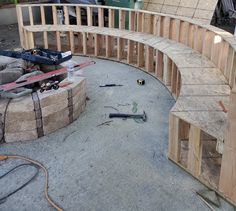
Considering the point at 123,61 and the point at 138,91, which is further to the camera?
the point at 123,61

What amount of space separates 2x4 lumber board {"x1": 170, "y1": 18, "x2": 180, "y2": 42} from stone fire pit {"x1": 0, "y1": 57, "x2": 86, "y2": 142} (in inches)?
107

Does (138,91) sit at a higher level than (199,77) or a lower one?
lower

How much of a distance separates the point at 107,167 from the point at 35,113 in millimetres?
1142

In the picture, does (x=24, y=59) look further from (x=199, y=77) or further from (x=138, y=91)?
(x=199, y=77)

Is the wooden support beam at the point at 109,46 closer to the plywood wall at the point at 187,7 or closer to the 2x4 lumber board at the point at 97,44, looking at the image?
the 2x4 lumber board at the point at 97,44

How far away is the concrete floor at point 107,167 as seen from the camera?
125 inches

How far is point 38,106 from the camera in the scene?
4.11 m

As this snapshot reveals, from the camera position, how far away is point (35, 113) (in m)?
4.11

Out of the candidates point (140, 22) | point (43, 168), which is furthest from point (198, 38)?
point (43, 168)

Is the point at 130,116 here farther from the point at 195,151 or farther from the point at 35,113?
the point at 195,151

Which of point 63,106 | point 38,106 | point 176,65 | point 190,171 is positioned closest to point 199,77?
point 176,65

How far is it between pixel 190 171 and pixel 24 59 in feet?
10.7

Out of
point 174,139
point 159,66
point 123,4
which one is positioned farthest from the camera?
point 123,4

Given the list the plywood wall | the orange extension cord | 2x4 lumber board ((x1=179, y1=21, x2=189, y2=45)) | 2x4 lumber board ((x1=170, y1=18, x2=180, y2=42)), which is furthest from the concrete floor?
the plywood wall
